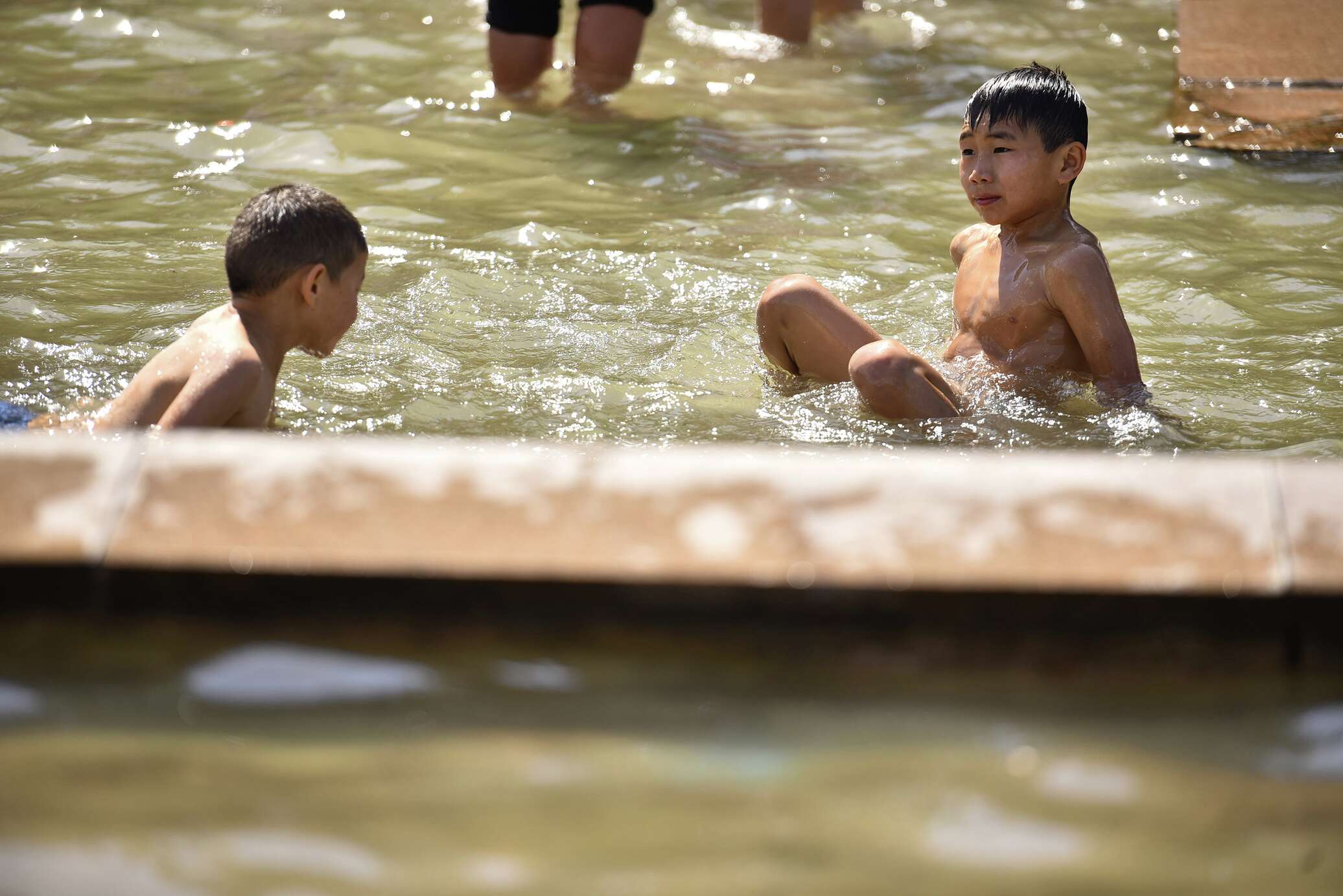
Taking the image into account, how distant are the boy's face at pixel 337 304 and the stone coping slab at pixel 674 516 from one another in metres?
1.36

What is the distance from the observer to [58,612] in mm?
1960

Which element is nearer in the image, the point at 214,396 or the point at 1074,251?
the point at 214,396

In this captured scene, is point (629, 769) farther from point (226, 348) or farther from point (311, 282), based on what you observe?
point (311, 282)

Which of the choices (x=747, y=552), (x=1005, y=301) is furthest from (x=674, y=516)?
(x=1005, y=301)

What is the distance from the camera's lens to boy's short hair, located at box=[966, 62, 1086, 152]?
3797mm

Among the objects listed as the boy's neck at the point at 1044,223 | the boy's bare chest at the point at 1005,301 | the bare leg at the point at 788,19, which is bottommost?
the boy's bare chest at the point at 1005,301

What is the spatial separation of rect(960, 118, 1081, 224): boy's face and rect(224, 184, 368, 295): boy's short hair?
1.73 metres

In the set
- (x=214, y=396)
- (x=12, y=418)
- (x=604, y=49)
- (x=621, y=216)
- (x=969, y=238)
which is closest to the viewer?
(x=214, y=396)

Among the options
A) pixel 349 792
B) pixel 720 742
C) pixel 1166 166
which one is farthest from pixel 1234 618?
pixel 1166 166

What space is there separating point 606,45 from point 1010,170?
3.37 meters

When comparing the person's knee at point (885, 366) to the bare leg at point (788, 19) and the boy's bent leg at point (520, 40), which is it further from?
the bare leg at point (788, 19)

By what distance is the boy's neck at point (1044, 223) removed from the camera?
3854 mm

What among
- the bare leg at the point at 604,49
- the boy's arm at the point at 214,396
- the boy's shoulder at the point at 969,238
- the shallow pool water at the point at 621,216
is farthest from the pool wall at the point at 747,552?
the bare leg at the point at 604,49

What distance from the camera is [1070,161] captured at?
3.84 metres
